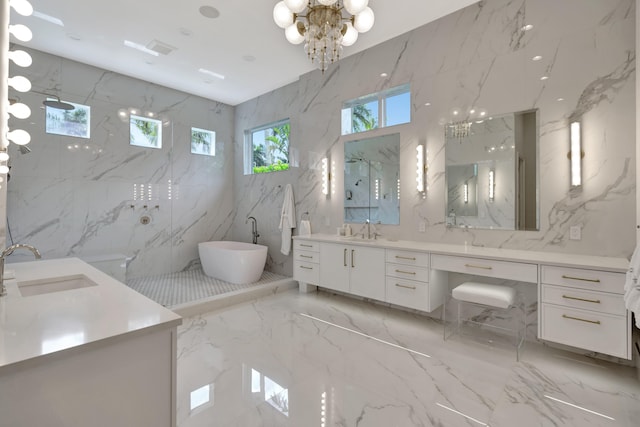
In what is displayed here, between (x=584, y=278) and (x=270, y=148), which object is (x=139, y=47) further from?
(x=584, y=278)

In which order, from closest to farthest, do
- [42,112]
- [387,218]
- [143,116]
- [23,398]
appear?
[23,398]
[387,218]
[42,112]
[143,116]

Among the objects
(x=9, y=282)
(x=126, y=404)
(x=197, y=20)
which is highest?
(x=197, y=20)

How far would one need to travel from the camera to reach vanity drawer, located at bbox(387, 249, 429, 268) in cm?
305

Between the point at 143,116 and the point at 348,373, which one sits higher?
the point at 143,116

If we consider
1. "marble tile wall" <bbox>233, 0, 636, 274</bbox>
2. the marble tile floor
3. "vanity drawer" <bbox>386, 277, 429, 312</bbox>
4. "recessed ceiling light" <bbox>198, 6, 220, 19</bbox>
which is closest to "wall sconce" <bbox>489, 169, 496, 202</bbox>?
"marble tile wall" <bbox>233, 0, 636, 274</bbox>

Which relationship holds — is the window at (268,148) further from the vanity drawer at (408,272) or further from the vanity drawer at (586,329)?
the vanity drawer at (586,329)

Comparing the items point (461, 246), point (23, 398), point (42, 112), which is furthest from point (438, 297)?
point (42, 112)

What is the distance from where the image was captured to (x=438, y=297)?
124 inches

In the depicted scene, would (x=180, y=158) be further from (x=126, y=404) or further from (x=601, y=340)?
(x=601, y=340)

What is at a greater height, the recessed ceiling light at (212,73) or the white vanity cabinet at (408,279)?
the recessed ceiling light at (212,73)

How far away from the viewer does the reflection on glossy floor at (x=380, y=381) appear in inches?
72.3

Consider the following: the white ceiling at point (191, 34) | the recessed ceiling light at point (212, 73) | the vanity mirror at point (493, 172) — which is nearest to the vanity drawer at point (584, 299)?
the vanity mirror at point (493, 172)

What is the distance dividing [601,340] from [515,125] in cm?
189

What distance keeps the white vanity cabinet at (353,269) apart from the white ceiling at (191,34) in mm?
2533
